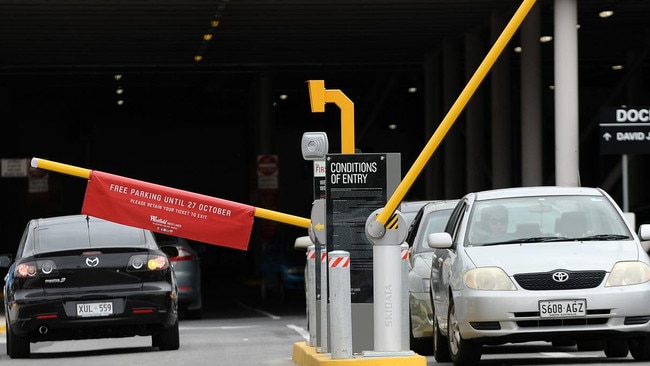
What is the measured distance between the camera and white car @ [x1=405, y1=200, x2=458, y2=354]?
50.1 feet

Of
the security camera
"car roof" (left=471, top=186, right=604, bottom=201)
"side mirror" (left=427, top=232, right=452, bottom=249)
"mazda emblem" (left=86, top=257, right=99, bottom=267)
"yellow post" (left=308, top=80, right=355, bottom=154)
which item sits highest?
"yellow post" (left=308, top=80, right=355, bottom=154)

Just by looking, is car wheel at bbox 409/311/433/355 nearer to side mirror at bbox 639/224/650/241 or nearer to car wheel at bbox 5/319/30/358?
side mirror at bbox 639/224/650/241

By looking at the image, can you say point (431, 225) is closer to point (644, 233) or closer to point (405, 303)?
point (644, 233)

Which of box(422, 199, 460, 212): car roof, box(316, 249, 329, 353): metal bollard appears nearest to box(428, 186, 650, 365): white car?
box(316, 249, 329, 353): metal bollard

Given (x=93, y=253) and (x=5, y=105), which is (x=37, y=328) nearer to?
(x=93, y=253)

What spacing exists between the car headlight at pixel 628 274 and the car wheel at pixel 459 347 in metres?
1.26

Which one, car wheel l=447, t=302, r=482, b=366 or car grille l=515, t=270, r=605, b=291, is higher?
car grille l=515, t=270, r=605, b=291

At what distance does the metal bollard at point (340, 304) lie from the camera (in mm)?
12047

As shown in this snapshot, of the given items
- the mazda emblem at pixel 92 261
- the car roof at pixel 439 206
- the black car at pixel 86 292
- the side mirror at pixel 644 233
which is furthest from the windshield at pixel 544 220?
the mazda emblem at pixel 92 261

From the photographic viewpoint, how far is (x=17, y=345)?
1620 centimetres

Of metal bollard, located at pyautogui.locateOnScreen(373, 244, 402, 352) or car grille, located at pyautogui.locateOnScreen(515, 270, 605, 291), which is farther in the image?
car grille, located at pyautogui.locateOnScreen(515, 270, 605, 291)

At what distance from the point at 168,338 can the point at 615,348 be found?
5.19 meters

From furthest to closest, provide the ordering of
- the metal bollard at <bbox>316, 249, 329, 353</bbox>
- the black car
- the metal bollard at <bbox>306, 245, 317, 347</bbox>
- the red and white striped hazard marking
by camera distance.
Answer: the black car, the metal bollard at <bbox>306, 245, 317, 347</bbox>, the metal bollard at <bbox>316, 249, 329, 353</bbox>, the red and white striped hazard marking

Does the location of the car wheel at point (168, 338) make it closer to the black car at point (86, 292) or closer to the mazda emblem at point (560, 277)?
the black car at point (86, 292)
